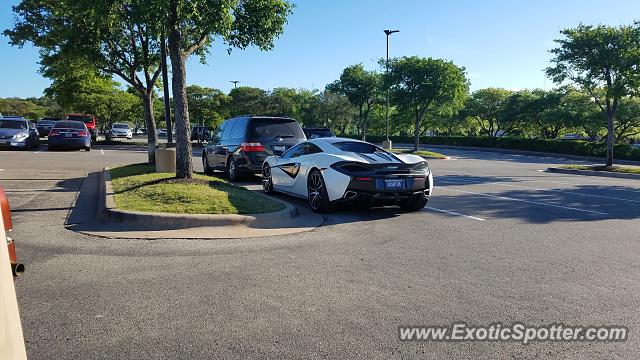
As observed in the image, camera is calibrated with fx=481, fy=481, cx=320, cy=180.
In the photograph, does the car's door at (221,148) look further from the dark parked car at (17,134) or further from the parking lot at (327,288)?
the dark parked car at (17,134)

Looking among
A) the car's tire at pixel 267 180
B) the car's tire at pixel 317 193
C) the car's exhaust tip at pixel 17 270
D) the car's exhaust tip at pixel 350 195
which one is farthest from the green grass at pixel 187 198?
the car's exhaust tip at pixel 17 270

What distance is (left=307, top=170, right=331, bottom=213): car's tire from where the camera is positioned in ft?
27.2

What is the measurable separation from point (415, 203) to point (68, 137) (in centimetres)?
2127

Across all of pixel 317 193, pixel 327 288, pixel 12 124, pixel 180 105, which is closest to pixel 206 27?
Answer: pixel 180 105

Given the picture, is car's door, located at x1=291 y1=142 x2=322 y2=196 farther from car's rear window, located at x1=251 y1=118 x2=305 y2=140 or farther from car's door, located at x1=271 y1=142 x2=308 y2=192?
car's rear window, located at x1=251 y1=118 x2=305 y2=140

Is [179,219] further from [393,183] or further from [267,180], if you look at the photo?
[267,180]

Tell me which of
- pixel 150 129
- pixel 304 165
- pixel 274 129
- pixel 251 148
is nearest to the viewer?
pixel 304 165

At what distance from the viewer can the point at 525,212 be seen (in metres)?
8.90

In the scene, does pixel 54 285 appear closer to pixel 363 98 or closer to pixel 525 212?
pixel 525 212

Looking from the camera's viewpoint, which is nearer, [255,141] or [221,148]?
[255,141]

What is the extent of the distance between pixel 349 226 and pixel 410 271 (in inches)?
96.9

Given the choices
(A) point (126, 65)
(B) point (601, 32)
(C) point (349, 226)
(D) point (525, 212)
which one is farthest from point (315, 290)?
(B) point (601, 32)

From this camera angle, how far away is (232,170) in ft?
42.7

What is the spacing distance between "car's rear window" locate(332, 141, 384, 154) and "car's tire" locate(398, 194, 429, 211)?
1.10 metres
